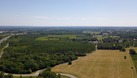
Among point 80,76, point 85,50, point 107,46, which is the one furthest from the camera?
point 107,46

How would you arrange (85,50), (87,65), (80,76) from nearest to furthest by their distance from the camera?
1. (80,76)
2. (87,65)
3. (85,50)

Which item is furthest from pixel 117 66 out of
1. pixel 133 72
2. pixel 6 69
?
pixel 6 69

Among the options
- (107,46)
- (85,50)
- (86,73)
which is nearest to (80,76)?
(86,73)

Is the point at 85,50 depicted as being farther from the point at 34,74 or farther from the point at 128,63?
the point at 34,74

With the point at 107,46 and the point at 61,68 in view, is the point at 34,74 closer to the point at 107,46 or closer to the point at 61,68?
the point at 61,68

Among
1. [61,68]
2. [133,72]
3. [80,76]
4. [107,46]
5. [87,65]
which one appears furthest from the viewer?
[107,46]

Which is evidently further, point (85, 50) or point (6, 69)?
point (85, 50)

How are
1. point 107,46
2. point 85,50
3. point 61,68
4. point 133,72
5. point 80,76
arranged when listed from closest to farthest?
point 80,76 → point 133,72 → point 61,68 → point 85,50 → point 107,46

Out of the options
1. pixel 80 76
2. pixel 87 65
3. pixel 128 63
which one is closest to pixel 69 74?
pixel 80 76
